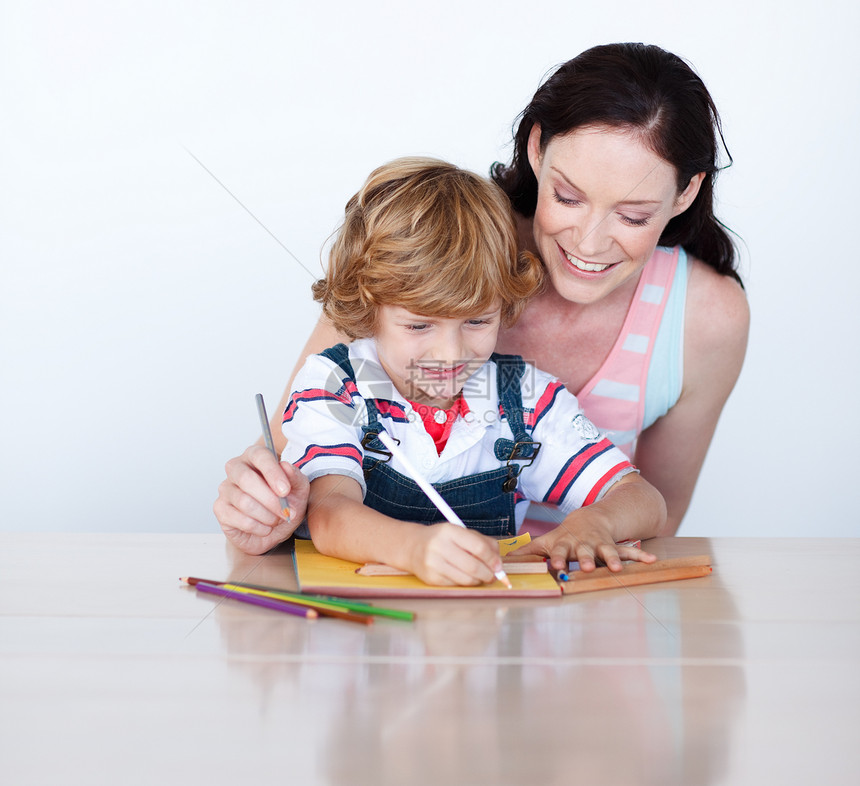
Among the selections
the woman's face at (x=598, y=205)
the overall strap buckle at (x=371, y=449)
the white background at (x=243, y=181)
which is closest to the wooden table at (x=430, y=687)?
the overall strap buckle at (x=371, y=449)

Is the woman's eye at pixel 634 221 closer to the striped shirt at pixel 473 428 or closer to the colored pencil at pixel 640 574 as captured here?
the striped shirt at pixel 473 428

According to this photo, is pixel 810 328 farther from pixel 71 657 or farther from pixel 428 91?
pixel 71 657

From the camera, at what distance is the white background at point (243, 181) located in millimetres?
2209

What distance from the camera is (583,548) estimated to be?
1017 millimetres

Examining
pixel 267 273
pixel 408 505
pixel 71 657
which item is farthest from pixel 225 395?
pixel 71 657

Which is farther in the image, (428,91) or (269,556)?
(428,91)

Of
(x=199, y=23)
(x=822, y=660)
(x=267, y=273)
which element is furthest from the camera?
(x=267, y=273)

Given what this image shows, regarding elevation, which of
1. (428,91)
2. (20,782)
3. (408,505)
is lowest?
(20,782)

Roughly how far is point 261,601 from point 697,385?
945 mm

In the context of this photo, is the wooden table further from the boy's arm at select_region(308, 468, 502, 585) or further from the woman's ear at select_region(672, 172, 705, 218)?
the woman's ear at select_region(672, 172, 705, 218)

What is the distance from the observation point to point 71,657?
74 cm

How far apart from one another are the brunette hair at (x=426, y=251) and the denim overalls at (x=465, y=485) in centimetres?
10

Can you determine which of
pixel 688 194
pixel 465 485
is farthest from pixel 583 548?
pixel 688 194

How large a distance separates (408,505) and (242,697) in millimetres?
583
